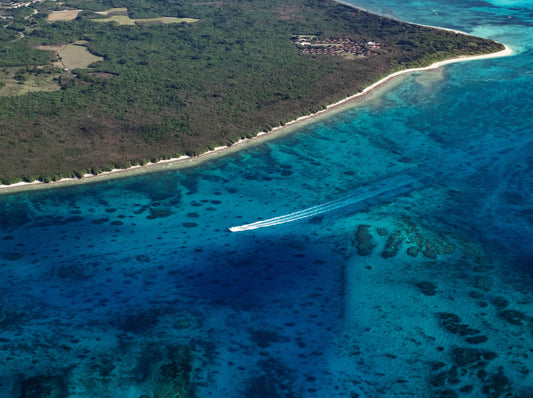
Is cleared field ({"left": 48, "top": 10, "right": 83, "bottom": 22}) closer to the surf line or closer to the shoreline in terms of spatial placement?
the shoreline

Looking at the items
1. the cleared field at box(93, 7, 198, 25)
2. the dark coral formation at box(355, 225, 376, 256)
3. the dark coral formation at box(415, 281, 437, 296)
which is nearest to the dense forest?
the cleared field at box(93, 7, 198, 25)

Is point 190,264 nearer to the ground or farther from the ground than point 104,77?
nearer to the ground

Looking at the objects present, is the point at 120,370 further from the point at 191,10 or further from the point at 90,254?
the point at 191,10

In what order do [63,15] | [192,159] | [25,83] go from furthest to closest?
[63,15] → [25,83] → [192,159]

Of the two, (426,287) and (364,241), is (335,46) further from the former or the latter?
(426,287)

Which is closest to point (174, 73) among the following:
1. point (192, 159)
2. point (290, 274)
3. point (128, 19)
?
point (192, 159)

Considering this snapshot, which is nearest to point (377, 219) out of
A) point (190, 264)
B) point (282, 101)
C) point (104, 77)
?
point (190, 264)
